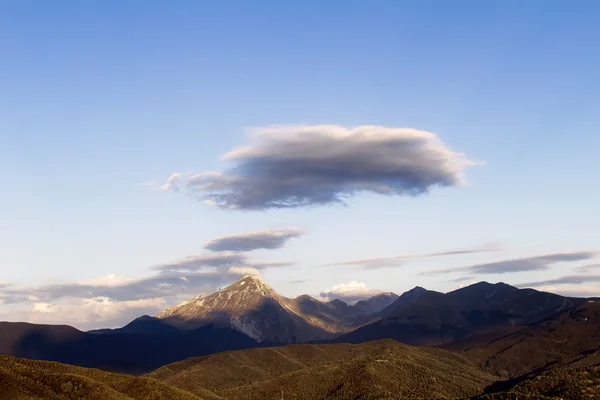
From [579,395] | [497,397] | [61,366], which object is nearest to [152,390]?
[61,366]

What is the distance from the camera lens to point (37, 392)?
14775 cm

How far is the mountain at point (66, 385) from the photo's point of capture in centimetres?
14662

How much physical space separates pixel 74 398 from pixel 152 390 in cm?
3499

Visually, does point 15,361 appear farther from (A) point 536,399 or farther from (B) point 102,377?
(A) point 536,399

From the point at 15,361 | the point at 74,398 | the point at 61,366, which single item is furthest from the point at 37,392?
the point at 61,366

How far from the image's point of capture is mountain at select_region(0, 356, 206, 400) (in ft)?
481

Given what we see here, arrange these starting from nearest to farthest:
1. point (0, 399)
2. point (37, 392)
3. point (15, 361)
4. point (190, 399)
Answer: point (0, 399), point (37, 392), point (15, 361), point (190, 399)

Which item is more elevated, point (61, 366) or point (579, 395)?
point (61, 366)

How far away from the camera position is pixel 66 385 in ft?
519

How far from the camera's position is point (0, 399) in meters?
134

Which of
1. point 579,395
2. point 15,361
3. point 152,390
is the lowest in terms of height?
point 579,395

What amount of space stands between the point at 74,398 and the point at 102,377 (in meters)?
37.6

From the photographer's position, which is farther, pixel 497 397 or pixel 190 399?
pixel 190 399

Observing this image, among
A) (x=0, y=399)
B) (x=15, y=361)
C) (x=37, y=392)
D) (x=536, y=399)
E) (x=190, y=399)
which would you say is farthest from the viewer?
(x=190, y=399)
